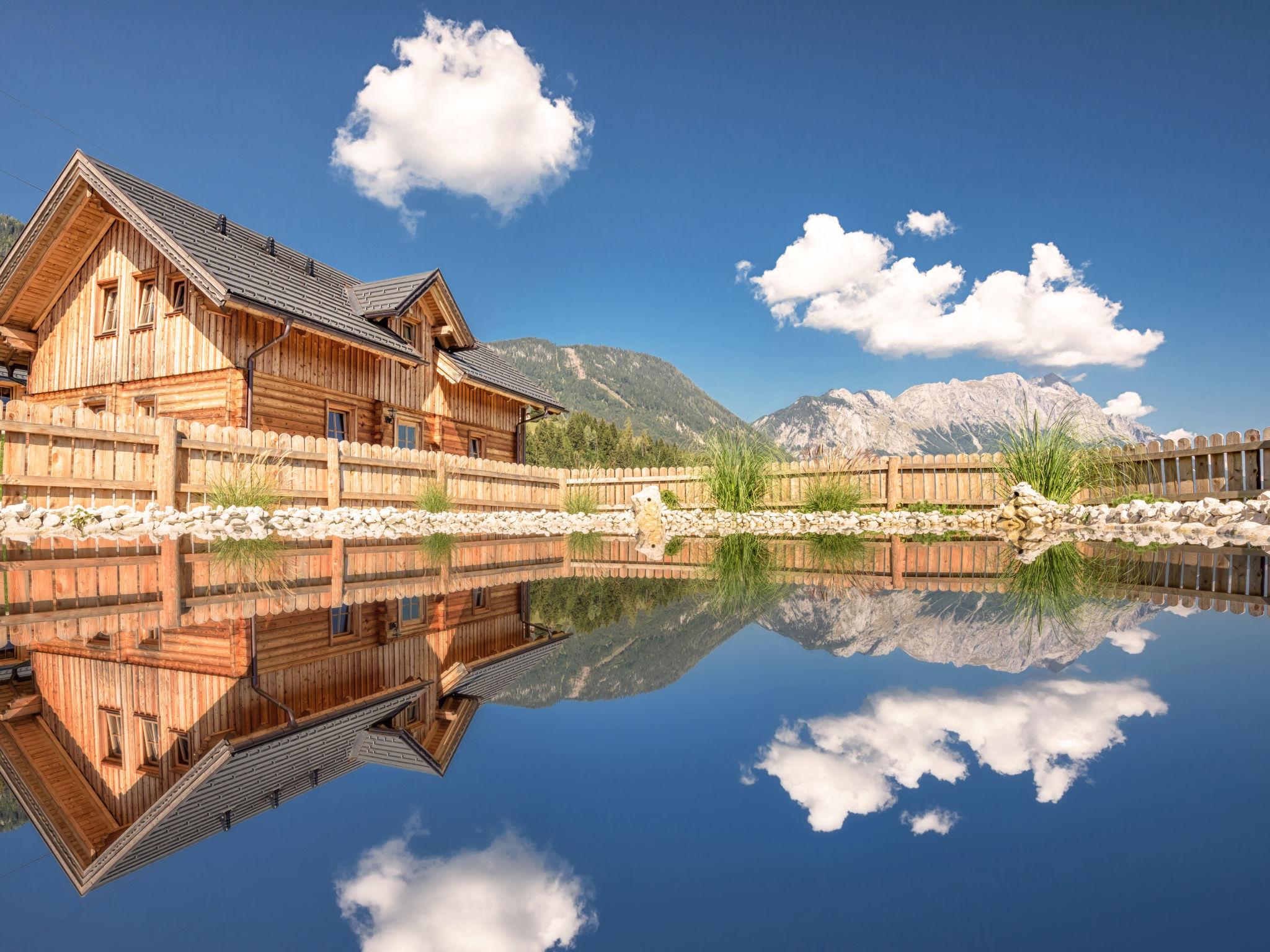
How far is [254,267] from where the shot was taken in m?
15.5

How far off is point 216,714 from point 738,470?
1344cm

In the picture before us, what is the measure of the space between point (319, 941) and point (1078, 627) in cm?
320

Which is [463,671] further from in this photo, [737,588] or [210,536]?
[210,536]

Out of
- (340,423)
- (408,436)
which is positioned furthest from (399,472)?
(408,436)

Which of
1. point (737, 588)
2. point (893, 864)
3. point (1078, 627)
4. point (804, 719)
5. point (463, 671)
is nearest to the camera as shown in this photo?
point (893, 864)

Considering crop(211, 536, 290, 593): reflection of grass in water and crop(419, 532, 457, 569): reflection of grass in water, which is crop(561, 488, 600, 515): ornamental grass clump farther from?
crop(211, 536, 290, 593): reflection of grass in water

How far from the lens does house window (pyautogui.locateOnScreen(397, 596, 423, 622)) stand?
12.3ft

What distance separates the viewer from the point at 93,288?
16.1 metres

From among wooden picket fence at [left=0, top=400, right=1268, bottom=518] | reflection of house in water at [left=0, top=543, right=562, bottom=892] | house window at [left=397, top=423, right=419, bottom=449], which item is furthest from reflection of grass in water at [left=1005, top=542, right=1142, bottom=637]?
house window at [left=397, top=423, right=419, bottom=449]

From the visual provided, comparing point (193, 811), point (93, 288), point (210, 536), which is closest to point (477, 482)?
point (210, 536)

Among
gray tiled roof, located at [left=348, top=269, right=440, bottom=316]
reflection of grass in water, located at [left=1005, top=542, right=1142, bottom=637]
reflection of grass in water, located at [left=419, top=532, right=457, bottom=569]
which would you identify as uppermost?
gray tiled roof, located at [left=348, top=269, right=440, bottom=316]

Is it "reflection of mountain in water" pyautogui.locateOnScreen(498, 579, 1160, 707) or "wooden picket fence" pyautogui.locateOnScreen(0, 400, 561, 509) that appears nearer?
"reflection of mountain in water" pyautogui.locateOnScreen(498, 579, 1160, 707)

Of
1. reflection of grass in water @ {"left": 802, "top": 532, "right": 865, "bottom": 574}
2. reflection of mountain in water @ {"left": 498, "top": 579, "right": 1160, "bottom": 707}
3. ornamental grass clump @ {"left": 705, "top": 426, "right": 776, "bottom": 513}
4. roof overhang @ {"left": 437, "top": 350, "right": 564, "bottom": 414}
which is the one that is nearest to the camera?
reflection of mountain in water @ {"left": 498, "top": 579, "right": 1160, "bottom": 707}

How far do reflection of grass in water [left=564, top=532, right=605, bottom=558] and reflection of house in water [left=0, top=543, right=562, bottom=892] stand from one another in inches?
178
